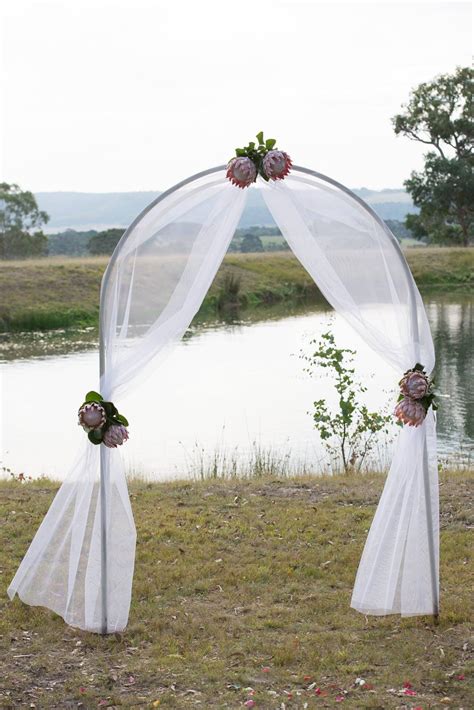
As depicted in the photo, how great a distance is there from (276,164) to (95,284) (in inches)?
901

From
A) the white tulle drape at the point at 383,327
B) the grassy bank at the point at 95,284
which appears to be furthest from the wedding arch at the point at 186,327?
the grassy bank at the point at 95,284

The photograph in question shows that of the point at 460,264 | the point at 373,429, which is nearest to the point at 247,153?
the point at 373,429

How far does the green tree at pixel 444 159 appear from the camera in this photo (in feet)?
141

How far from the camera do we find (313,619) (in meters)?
5.21

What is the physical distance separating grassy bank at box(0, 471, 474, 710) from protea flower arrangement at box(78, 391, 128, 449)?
1.03m

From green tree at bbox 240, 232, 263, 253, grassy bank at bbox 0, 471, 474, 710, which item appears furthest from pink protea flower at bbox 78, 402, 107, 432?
green tree at bbox 240, 232, 263, 253

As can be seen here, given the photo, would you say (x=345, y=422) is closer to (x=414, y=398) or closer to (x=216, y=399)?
(x=414, y=398)

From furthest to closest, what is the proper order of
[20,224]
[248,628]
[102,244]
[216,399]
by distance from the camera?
[20,224] < [102,244] < [216,399] < [248,628]

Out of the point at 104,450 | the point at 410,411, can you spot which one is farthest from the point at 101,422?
the point at 410,411

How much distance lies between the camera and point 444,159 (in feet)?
143

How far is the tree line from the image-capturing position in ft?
141

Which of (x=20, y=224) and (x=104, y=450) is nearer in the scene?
(x=104, y=450)

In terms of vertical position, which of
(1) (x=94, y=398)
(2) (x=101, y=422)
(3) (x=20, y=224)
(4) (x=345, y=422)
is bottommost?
(4) (x=345, y=422)

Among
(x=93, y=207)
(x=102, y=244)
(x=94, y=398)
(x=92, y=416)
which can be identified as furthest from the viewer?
(x=93, y=207)
